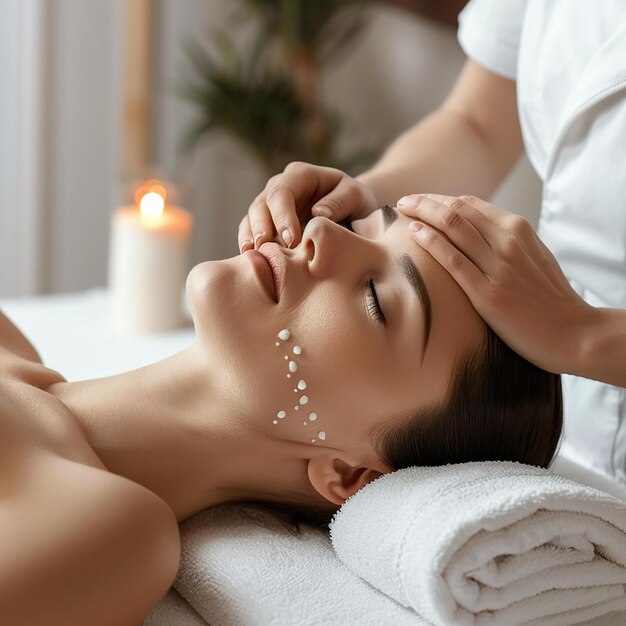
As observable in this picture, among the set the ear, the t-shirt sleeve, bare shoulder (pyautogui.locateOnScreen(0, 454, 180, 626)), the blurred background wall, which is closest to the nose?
the ear

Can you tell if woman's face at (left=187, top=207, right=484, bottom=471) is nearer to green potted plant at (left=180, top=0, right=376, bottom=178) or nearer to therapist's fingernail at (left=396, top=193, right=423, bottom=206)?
therapist's fingernail at (left=396, top=193, right=423, bottom=206)

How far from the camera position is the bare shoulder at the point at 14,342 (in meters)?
1.35

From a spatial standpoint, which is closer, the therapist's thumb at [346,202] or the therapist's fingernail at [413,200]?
the therapist's fingernail at [413,200]

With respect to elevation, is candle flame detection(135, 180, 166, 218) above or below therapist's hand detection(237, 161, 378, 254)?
below

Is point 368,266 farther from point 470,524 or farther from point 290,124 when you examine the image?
point 290,124

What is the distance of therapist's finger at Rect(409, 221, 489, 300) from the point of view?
1084 mm

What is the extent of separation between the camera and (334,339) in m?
1.10

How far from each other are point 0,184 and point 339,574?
2.41 m

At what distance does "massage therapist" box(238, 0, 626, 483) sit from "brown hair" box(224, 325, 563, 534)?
37 millimetres

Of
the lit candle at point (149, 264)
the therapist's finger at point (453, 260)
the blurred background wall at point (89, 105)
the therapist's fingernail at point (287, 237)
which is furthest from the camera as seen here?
the blurred background wall at point (89, 105)

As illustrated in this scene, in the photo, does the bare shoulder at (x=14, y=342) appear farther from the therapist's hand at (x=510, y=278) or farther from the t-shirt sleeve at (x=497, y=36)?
the t-shirt sleeve at (x=497, y=36)

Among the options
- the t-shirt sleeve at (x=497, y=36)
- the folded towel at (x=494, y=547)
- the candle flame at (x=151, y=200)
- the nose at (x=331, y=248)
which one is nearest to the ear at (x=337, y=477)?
the folded towel at (x=494, y=547)

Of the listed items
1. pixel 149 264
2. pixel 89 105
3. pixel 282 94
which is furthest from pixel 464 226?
pixel 89 105

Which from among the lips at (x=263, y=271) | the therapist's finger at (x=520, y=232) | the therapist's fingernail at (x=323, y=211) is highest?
the therapist's finger at (x=520, y=232)
